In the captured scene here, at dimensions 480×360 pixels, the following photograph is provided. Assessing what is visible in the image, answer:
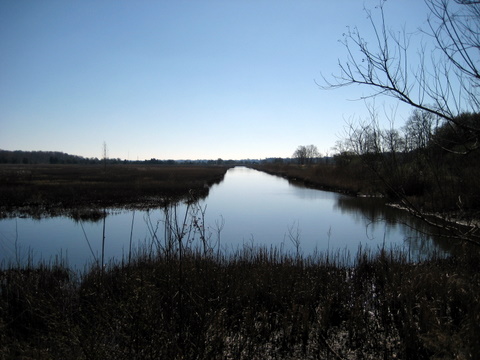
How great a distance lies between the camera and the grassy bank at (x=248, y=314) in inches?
130

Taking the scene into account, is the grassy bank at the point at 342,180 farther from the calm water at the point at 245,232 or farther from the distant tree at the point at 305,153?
the distant tree at the point at 305,153

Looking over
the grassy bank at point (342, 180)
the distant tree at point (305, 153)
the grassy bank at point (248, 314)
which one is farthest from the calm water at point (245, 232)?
the distant tree at point (305, 153)

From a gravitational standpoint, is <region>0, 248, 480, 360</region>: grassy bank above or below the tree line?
below

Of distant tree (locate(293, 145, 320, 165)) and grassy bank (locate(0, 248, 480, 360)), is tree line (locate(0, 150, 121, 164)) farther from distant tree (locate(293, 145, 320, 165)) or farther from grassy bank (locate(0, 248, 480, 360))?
grassy bank (locate(0, 248, 480, 360))

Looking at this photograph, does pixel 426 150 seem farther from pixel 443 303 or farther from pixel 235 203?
pixel 235 203

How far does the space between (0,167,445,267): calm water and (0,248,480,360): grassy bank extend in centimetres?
214

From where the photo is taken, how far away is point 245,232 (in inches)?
577

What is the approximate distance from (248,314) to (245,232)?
9.73 meters

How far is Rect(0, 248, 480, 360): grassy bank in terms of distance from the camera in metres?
3.31

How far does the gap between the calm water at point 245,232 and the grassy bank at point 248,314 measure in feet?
7.03

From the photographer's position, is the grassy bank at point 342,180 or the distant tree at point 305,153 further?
the distant tree at point 305,153

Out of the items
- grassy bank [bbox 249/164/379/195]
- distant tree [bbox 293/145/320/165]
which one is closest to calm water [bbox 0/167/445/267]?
grassy bank [bbox 249/164/379/195]

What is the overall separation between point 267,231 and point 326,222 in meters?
3.84

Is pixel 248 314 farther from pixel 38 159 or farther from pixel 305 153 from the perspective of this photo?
pixel 38 159
